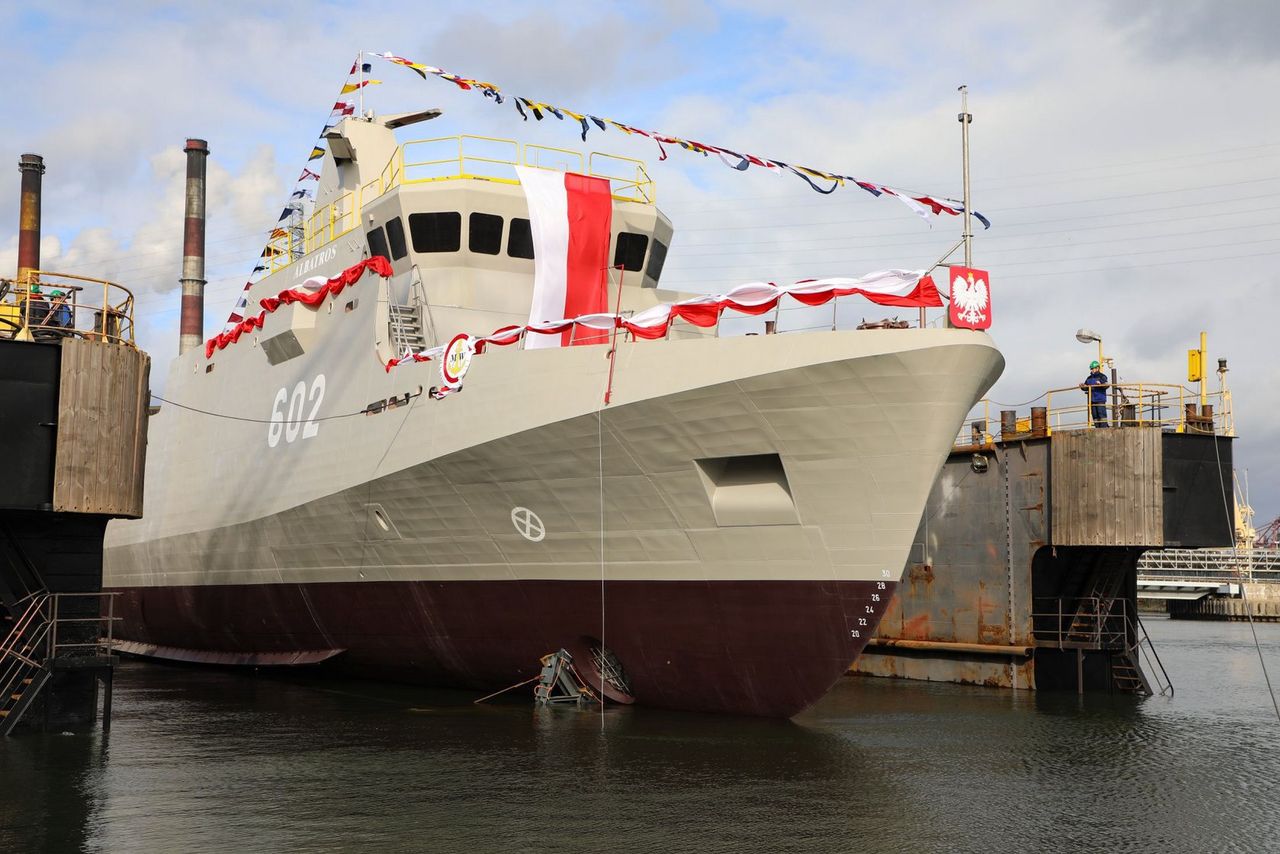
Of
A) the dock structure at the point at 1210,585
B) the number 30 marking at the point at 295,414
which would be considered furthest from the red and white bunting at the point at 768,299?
the dock structure at the point at 1210,585

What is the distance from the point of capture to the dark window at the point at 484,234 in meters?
22.2

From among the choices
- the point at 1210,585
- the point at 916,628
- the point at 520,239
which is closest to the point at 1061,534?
the point at 916,628

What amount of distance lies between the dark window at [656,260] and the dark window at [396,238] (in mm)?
4776

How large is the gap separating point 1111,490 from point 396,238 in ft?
48.1

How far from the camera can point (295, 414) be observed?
24.3 m

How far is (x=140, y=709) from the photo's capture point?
67.6ft

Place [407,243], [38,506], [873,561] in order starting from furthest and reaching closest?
[407,243] → [873,561] → [38,506]

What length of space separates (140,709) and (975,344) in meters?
15.2

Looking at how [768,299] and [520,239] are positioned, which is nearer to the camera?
[768,299]

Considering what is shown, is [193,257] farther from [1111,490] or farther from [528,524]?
[1111,490]

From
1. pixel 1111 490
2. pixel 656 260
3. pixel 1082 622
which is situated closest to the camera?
pixel 1111 490

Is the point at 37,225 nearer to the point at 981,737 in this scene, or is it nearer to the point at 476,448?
the point at 476,448

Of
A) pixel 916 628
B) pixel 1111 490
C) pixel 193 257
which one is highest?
pixel 193 257

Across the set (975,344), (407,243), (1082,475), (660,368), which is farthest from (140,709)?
(1082,475)
